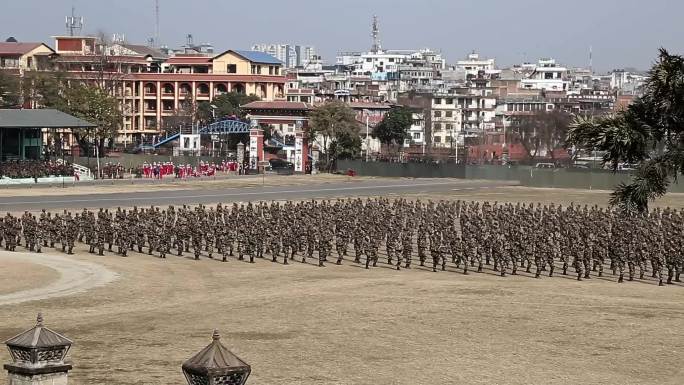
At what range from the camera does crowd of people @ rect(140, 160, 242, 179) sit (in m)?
89.8

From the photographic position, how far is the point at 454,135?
141125 millimetres

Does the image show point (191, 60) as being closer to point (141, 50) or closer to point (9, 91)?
point (141, 50)

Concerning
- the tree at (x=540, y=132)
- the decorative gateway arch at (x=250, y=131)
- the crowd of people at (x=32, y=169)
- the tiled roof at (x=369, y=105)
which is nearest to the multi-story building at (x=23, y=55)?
the decorative gateway arch at (x=250, y=131)

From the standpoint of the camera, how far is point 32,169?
79.9 meters

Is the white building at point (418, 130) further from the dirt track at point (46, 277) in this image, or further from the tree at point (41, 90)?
the dirt track at point (46, 277)

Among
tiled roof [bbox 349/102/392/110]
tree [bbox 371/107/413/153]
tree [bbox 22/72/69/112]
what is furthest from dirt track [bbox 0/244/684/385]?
tiled roof [bbox 349/102/392/110]

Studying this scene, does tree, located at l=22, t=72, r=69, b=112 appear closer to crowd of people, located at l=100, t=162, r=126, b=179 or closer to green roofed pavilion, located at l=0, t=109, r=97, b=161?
green roofed pavilion, located at l=0, t=109, r=97, b=161

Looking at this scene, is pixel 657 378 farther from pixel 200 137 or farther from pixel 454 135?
pixel 454 135

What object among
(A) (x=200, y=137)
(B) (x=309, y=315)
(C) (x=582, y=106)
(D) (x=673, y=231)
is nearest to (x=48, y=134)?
(A) (x=200, y=137)

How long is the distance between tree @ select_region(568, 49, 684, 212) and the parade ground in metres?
3.31

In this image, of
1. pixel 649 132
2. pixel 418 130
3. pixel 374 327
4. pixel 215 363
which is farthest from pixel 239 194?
pixel 418 130

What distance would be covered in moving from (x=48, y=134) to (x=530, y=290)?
3445 inches

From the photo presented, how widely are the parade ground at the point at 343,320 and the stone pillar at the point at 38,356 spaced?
23.0 ft

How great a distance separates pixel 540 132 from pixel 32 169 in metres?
61.5
